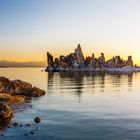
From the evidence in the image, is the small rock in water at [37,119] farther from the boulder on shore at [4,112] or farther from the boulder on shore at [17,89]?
the boulder on shore at [17,89]

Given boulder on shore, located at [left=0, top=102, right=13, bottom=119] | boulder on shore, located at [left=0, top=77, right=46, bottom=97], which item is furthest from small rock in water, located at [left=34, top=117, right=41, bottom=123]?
boulder on shore, located at [left=0, top=77, right=46, bottom=97]

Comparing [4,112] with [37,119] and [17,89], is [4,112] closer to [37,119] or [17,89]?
[37,119]

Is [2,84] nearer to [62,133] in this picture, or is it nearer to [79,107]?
[79,107]

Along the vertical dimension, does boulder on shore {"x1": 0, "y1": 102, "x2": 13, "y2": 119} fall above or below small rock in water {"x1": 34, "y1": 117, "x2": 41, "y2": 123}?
above

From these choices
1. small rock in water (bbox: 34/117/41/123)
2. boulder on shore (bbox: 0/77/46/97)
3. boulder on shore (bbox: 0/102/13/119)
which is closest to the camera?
small rock in water (bbox: 34/117/41/123)

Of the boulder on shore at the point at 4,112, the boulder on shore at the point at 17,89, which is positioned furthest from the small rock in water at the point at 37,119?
the boulder on shore at the point at 17,89

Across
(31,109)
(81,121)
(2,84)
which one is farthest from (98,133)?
(2,84)

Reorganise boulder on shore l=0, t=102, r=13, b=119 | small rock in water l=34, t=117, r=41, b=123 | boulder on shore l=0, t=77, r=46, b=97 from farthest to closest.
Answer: boulder on shore l=0, t=77, r=46, b=97
boulder on shore l=0, t=102, r=13, b=119
small rock in water l=34, t=117, r=41, b=123

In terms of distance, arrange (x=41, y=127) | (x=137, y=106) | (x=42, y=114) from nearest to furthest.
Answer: (x=41, y=127) < (x=42, y=114) < (x=137, y=106)

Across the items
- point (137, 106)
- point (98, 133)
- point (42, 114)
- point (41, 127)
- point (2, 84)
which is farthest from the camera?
point (2, 84)

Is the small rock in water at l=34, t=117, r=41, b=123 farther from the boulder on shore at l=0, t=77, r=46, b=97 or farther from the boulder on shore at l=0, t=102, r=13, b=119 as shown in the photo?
the boulder on shore at l=0, t=77, r=46, b=97

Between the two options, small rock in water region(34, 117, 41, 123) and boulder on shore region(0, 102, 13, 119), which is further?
boulder on shore region(0, 102, 13, 119)

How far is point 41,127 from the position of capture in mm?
41406

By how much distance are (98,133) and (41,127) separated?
24.1 feet
